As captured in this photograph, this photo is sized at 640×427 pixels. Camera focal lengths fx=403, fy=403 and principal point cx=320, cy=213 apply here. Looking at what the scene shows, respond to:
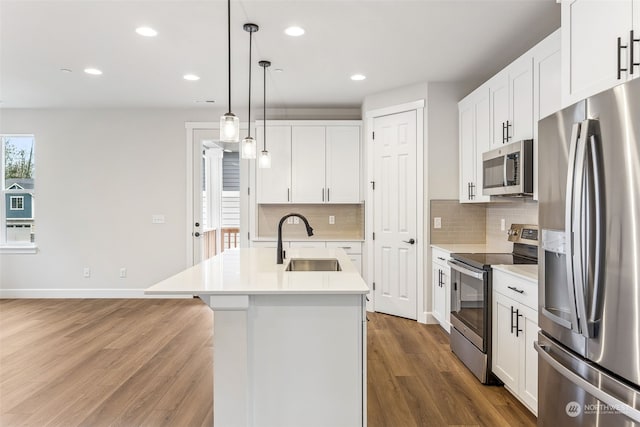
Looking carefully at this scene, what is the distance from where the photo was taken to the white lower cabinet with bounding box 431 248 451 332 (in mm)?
3820

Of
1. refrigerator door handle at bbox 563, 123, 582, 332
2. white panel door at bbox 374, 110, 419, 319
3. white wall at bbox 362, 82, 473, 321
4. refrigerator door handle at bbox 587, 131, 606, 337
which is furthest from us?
white panel door at bbox 374, 110, 419, 319

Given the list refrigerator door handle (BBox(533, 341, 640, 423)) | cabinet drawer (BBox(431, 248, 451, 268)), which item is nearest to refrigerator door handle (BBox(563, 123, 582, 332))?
refrigerator door handle (BBox(533, 341, 640, 423))

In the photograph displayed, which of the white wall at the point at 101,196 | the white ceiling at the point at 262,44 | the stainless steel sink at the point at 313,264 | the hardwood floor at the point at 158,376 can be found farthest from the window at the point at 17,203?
the stainless steel sink at the point at 313,264

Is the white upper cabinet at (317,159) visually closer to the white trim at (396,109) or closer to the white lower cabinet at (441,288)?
the white trim at (396,109)

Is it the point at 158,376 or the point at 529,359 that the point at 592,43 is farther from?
the point at 158,376

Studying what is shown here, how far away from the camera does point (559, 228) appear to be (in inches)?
68.9

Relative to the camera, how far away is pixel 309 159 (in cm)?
537

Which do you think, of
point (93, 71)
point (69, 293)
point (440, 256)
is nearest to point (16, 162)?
point (69, 293)

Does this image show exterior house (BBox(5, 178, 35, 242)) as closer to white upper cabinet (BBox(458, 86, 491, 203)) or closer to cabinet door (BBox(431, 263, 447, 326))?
cabinet door (BBox(431, 263, 447, 326))

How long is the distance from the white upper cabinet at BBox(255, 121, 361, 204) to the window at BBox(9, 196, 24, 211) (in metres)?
3.72

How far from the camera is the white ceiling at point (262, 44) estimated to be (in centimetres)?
285

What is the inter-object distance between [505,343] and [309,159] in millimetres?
3435

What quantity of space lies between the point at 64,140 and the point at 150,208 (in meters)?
1.55

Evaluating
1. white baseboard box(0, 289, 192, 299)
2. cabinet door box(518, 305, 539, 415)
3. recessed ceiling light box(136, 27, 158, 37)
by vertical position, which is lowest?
white baseboard box(0, 289, 192, 299)
